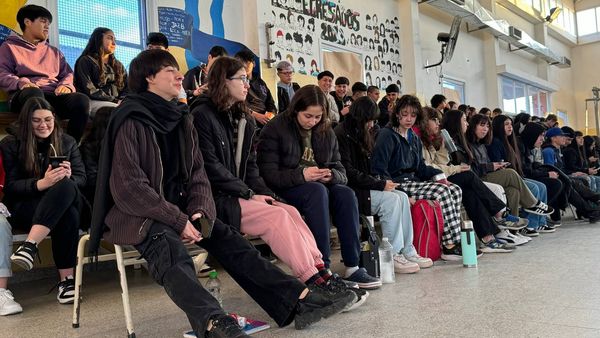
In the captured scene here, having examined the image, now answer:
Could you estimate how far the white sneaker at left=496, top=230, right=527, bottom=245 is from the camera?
3856mm

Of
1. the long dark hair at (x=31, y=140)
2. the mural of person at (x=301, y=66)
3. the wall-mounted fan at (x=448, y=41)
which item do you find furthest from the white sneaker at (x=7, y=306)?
the wall-mounted fan at (x=448, y=41)

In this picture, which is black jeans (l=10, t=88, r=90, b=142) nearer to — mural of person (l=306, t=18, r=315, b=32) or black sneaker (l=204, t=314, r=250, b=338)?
black sneaker (l=204, t=314, r=250, b=338)

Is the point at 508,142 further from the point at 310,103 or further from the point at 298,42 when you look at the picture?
the point at 298,42

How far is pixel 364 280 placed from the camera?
2.57m

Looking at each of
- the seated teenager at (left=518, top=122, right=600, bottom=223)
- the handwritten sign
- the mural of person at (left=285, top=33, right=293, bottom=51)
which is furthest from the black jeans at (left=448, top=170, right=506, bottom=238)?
the mural of person at (left=285, top=33, right=293, bottom=51)

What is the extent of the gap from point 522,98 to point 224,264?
1301cm

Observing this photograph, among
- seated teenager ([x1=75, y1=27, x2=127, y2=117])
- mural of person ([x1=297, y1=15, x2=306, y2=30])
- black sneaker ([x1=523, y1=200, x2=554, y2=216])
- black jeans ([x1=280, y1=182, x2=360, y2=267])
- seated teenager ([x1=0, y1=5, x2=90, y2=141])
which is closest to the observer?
black jeans ([x1=280, y1=182, x2=360, y2=267])

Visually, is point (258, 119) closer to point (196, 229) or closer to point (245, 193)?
point (245, 193)

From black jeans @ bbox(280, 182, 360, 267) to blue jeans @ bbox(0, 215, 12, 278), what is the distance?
4.38ft

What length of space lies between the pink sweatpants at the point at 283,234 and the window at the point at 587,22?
54.6ft

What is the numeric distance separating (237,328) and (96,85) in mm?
2741

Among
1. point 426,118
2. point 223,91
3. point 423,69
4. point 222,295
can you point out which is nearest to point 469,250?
point 426,118

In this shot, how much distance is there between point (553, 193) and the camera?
516cm

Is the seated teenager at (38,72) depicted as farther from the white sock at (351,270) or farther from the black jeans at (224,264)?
the white sock at (351,270)
